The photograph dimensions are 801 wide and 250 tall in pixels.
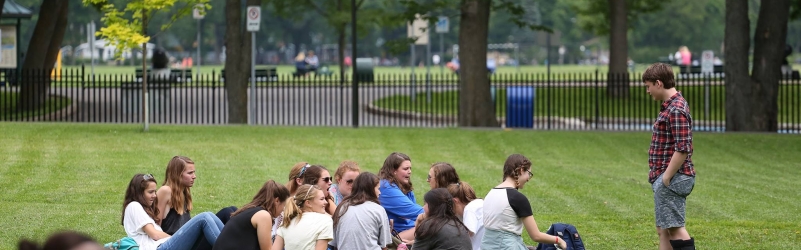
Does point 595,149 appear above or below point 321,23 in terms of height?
below

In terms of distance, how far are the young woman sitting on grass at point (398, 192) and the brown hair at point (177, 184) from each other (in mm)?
1608

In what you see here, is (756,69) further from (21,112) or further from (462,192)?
(462,192)

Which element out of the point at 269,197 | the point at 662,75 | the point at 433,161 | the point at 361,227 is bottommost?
the point at 433,161

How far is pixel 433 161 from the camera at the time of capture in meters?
17.8

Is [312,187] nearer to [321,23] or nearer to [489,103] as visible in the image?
[489,103]

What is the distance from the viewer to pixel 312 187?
814cm

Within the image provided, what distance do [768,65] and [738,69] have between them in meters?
0.63

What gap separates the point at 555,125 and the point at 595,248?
18214mm

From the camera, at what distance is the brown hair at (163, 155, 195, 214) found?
30.9 ft

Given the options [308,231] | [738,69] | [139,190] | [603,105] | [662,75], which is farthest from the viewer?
[603,105]

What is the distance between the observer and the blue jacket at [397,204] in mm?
9633

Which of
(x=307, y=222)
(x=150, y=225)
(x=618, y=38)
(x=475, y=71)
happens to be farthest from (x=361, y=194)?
(x=618, y=38)

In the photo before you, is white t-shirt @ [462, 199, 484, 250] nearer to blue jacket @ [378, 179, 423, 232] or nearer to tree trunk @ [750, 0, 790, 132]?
blue jacket @ [378, 179, 423, 232]

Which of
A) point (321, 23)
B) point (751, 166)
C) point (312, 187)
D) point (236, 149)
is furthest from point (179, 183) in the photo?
point (321, 23)
